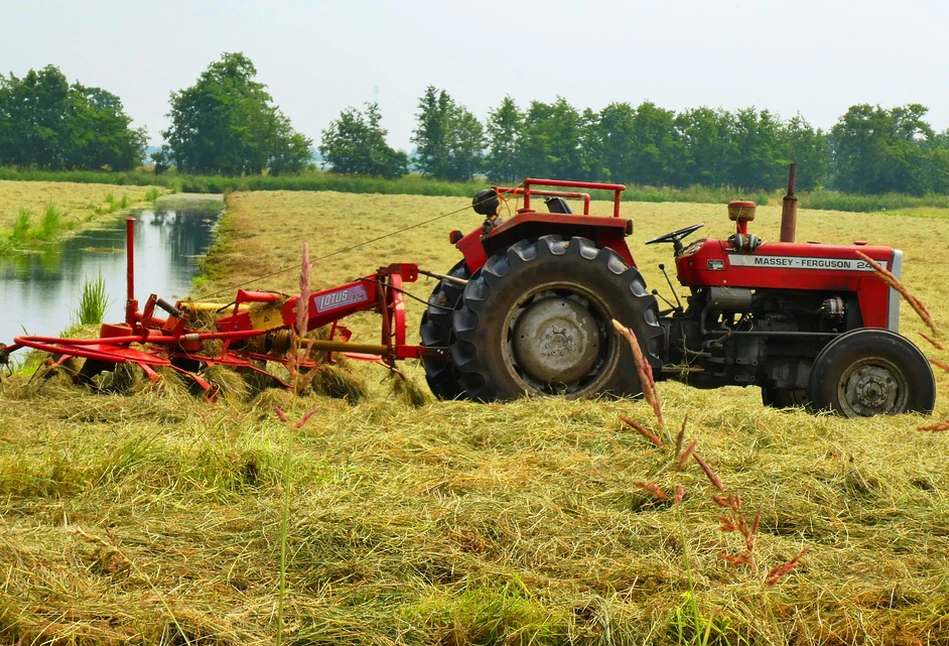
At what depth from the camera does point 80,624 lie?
A: 3217 millimetres

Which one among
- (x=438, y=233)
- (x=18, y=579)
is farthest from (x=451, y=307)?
(x=438, y=233)

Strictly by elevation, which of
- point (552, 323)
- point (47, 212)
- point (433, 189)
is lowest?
point (552, 323)

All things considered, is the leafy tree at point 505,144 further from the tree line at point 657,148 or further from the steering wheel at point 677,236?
the steering wheel at point 677,236

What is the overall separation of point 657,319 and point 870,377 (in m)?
1.41

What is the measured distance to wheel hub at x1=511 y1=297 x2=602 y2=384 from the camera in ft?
22.2

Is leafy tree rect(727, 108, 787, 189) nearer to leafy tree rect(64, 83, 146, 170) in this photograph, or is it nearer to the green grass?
leafy tree rect(64, 83, 146, 170)

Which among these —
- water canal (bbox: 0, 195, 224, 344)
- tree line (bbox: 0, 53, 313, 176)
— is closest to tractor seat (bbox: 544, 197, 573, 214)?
water canal (bbox: 0, 195, 224, 344)

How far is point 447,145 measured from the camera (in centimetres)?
7600

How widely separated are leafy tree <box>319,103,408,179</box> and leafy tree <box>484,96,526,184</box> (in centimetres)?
629

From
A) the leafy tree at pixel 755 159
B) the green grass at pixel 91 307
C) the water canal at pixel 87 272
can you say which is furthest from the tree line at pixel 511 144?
the green grass at pixel 91 307

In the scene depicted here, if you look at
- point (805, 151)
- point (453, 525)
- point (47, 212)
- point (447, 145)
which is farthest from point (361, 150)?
point (453, 525)

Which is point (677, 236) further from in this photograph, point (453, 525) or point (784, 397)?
point (453, 525)

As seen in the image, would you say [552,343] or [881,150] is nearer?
[552,343]

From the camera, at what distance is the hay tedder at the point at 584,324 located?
6672 millimetres
